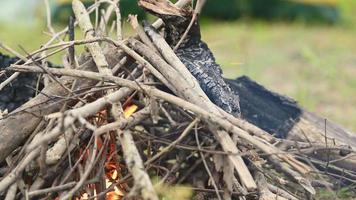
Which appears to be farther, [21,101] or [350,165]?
[21,101]

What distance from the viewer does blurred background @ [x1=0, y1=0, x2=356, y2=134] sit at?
572cm

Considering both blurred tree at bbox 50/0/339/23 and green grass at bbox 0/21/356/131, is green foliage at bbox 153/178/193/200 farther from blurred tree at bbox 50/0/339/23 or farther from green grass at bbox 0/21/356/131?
blurred tree at bbox 50/0/339/23

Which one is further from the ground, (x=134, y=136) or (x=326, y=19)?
(x=134, y=136)

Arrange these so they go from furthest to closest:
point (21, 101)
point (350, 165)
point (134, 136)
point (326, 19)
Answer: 1. point (326, 19)
2. point (21, 101)
3. point (350, 165)
4. point (134, 136)

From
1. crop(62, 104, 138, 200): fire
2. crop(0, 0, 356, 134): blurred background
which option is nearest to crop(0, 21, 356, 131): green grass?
crop(0, 0, 356, 134): blurred background

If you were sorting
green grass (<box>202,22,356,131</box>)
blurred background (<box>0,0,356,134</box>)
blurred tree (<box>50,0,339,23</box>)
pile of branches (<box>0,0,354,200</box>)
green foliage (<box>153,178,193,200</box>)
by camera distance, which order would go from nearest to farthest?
pile of branches (<box>0,0,354,200</box>)
green foliage (<box>153,178,193,200</box>)
green grass (<box>202,22,356,131</box>)
blurred background (<box>0,0,356,134</box>)
blurred tree (<box>50,0,339,23</box>)

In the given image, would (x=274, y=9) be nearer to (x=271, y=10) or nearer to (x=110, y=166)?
(x=271, y=10)

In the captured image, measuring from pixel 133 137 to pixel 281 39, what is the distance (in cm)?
529

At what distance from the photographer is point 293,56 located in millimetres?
6922

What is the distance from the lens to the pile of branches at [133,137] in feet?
7.73

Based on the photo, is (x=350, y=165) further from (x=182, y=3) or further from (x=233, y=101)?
(x=182, y=3)

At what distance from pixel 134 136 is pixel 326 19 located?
6.33 metres

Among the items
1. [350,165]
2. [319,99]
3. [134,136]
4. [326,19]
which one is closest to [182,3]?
[134,136]

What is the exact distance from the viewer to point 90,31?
9.66 ft
